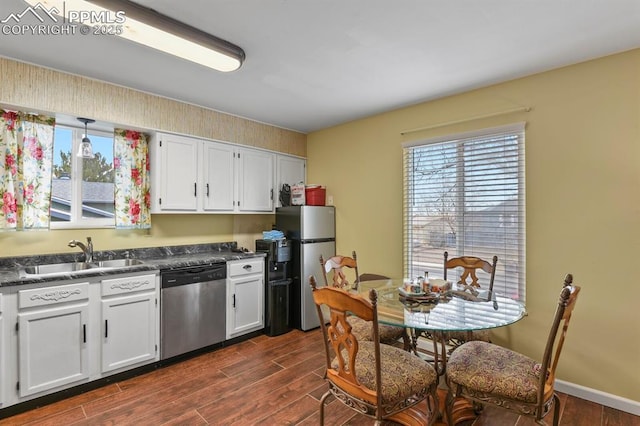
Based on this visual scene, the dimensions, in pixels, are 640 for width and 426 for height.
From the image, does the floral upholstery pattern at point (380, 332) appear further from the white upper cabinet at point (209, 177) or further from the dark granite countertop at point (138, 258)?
the white upper cabinet at point (209, 177)

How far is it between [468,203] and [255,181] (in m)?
2.43

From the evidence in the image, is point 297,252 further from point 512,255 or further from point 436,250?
point 512,255

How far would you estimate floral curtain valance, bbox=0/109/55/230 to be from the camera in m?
2.50

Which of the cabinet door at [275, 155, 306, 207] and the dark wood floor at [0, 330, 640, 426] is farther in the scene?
the cabinet door at [275, 155, 306, 207]

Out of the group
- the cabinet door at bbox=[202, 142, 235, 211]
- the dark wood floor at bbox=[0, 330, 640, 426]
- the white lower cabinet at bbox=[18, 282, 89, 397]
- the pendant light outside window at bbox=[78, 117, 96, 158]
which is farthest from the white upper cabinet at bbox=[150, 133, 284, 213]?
the dark wood floor at bbox=[0, 330, 640, 426]

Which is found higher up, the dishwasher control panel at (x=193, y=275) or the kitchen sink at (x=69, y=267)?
the kitchen sink at (x=69, y=267)

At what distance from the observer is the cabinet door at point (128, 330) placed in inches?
101

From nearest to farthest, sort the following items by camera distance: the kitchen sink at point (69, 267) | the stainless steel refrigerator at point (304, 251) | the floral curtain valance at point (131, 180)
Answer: the kitchen sink at point (69, 267), the floral curtain valance at point (131, 180), the stainless steel refrigerator at point (304, 251)

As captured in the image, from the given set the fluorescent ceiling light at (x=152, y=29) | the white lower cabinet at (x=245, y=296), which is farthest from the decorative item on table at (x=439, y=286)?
the fluorescent ceiling light at (x=152, y=29)

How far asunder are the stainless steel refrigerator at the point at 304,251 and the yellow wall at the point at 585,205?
6.35 ft

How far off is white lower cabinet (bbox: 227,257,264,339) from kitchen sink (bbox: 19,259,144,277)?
922 mm

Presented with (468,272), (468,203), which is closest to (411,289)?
(468,272)

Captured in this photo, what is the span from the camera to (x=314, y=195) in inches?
163

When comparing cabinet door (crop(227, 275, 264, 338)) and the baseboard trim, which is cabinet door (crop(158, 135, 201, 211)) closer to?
cabinet door (crop(227, 275, 264, 338))
